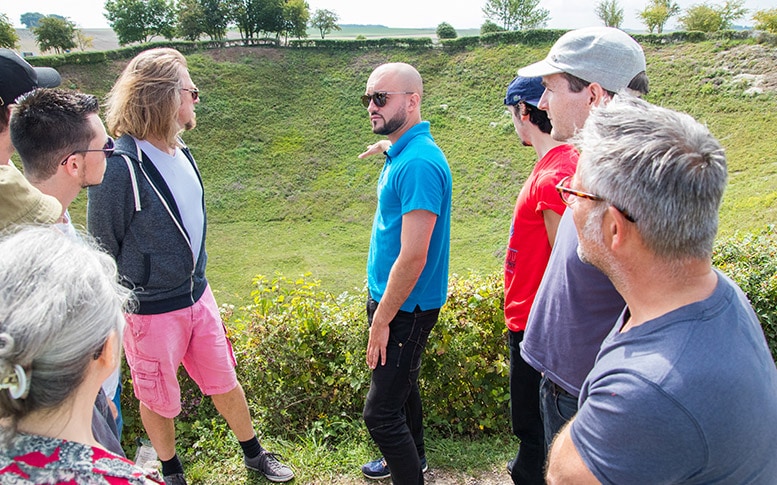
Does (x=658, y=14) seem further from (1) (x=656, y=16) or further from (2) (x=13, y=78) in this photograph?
(2) (x=13, y=78)

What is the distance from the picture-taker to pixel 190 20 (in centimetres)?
3731

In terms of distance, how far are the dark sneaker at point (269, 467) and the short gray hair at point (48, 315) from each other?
210 centimetres

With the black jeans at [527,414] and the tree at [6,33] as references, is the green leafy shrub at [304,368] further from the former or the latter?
the tree at [6,33]

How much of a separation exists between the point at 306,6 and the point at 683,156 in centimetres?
4291

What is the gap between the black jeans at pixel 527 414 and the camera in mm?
2756

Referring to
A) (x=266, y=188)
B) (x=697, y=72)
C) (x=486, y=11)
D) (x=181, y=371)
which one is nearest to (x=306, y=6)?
(x=486, y=11)

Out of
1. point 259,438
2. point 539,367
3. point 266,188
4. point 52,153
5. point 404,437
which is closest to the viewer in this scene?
point 539,367

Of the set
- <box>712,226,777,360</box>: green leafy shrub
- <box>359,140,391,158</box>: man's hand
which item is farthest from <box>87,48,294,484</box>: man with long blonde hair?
<box>712,226,777,360</box>: green leafy shrub

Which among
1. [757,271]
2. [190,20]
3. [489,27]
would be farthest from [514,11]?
[757,271]

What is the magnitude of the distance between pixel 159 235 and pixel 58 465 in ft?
5.77

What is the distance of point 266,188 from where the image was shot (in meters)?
25.1

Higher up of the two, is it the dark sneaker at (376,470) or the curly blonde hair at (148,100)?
the curly blonde hair at (148,100)

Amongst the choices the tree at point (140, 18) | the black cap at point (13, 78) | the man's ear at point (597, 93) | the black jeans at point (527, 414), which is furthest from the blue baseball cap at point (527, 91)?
the tree at point (140, 18)

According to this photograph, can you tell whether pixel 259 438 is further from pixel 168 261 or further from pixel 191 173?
pixel 191 173
